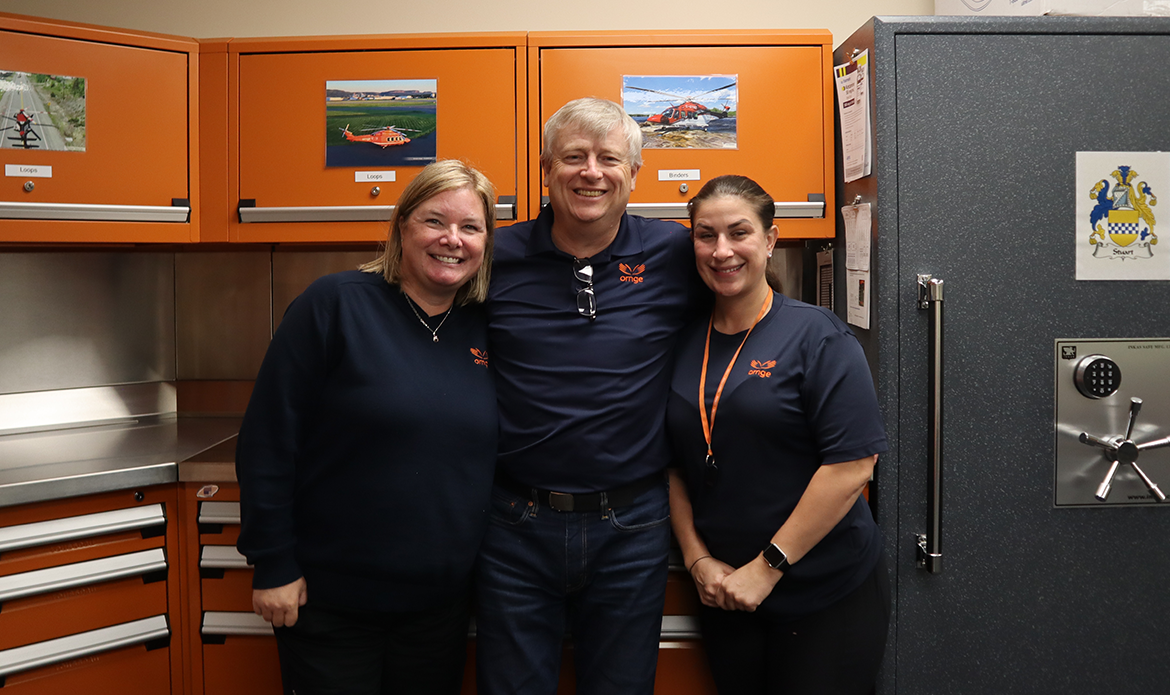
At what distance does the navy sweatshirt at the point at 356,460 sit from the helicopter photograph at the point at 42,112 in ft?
3.77

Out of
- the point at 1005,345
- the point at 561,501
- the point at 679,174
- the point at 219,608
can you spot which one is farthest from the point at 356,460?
the point at 1005,345

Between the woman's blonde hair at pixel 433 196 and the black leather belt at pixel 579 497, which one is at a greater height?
the woman's blonde hair at pixel 433 196

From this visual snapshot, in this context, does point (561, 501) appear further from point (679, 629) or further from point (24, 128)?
point (24, 128)

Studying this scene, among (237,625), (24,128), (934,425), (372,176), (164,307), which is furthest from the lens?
(164,307)

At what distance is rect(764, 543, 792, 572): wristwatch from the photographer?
1318 mm

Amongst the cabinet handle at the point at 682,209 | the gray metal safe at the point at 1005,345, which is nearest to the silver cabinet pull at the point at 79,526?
the cabinet handle at the point at 682,209

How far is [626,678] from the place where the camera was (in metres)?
1.43

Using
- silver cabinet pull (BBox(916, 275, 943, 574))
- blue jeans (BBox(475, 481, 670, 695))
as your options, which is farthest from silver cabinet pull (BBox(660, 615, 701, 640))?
silver cabinet pull (BBox(916, 275, 943, 574))

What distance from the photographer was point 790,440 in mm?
1350

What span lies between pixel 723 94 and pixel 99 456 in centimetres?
197

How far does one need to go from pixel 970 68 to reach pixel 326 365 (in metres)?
1.63

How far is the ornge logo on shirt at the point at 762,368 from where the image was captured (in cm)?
135

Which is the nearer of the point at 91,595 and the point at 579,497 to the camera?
the point at 579,497

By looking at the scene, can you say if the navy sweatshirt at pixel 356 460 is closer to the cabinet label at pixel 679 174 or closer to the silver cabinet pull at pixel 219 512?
the silver cabinet pull at pixel 219 512
